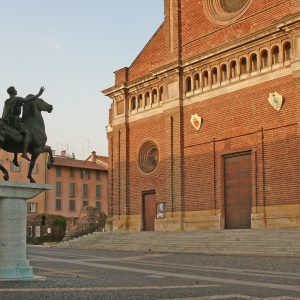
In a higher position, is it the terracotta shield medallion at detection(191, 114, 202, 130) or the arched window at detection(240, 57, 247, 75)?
the arched window at detection(240, 57, 247, 75)

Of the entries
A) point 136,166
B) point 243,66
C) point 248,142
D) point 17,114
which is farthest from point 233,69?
point 17,114

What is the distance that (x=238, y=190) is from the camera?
104ft

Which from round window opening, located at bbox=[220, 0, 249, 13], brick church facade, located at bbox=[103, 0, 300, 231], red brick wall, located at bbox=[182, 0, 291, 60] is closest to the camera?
brick church facade, located at bbox=[103, 0, 300, 231]

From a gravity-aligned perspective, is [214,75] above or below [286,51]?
below

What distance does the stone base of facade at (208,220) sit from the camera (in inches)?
1109

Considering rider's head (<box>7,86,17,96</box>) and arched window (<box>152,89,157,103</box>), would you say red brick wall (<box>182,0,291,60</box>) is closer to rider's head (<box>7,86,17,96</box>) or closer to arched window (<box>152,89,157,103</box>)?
arched window (<box>152,89,157,103</box>)

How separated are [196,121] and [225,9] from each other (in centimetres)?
708

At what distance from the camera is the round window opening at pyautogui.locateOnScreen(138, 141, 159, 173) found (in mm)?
38250

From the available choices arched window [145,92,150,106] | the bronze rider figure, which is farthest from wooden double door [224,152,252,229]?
the bronze rider figure

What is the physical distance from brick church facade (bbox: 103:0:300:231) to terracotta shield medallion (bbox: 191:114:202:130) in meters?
0.06

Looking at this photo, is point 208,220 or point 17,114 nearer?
point 17,114

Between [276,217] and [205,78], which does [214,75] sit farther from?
[276,217]

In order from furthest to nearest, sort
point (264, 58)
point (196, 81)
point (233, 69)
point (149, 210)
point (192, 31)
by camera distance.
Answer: point (149, 210) → point (192, 31) → point (196, 81) → point (233, 69) → point (264, 58)

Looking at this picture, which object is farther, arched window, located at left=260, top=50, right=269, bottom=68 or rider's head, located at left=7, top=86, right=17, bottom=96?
arched window, located at left=260, top=50, right=269, bottom=68
